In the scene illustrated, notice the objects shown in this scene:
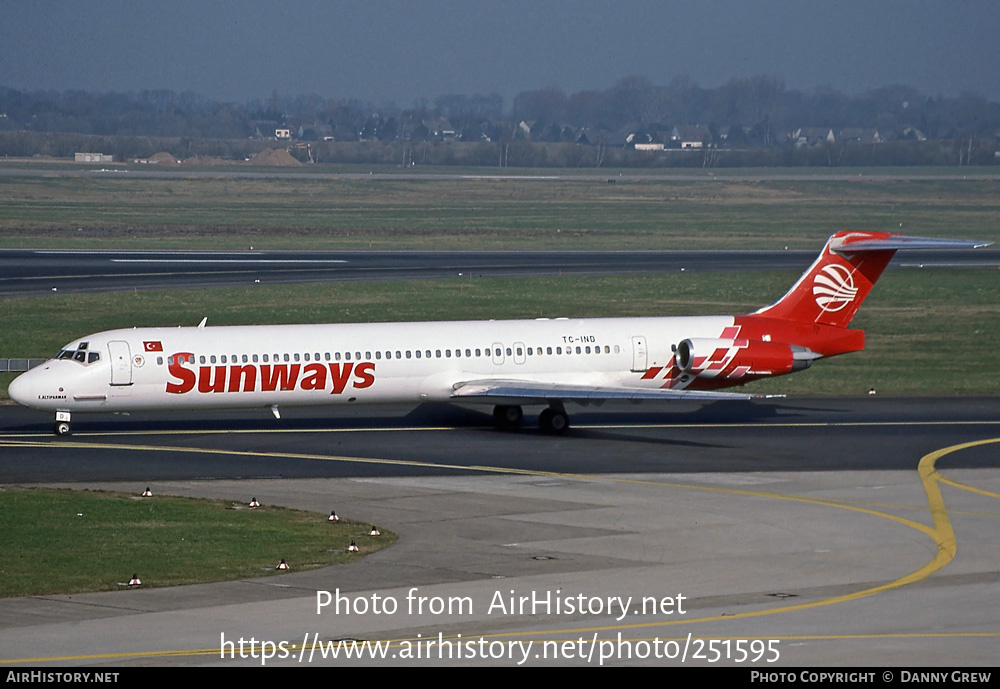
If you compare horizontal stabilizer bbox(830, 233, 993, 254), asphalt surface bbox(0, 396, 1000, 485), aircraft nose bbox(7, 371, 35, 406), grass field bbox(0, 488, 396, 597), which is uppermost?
horizontal stabilizer bbox(830, 233, 993, 254)

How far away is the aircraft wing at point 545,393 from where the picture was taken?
36812 mm

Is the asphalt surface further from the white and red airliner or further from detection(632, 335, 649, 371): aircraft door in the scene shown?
detection(632, 335, 649, 371): aircraft door

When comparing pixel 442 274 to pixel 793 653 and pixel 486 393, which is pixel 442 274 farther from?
pixel 793 653

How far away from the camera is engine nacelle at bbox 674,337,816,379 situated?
128 feet

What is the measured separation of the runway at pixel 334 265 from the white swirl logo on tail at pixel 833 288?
3544 centimetres

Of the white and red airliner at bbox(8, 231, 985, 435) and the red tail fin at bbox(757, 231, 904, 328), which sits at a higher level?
the red tail fin at bbox(757, 231, 904, 328)

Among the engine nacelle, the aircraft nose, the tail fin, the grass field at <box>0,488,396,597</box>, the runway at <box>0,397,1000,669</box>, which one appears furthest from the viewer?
the tail fin

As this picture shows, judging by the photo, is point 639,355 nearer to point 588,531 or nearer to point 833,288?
point 833,288

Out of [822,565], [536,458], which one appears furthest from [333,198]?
[822,565]

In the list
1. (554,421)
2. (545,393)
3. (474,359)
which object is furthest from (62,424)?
(554,421)

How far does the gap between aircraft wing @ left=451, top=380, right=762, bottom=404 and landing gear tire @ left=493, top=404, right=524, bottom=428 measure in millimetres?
1108

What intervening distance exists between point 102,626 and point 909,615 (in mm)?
11405

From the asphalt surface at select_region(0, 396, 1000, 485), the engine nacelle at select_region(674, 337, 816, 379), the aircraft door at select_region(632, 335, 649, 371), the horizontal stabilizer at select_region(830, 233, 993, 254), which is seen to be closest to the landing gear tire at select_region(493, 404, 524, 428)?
the asphalt surface at select_region(0, 396, 1000, 485)

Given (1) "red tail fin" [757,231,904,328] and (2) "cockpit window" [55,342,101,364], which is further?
(1) "red tail fin" [757,231,904,328]
